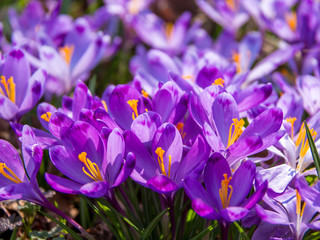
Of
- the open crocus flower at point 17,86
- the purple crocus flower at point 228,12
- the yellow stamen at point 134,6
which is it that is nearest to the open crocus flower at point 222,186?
the open crocus flower at point 17,86

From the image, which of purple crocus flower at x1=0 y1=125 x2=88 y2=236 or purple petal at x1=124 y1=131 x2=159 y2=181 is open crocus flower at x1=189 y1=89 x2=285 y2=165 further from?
purple crocus flower at x1=0 y1=125 x2=88 y2=236

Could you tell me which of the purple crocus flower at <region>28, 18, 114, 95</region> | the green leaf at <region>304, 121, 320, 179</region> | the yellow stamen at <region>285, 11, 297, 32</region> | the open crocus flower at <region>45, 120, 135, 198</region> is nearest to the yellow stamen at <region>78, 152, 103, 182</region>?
the open crocus flower at <region>45, 120, 135, 198</region>

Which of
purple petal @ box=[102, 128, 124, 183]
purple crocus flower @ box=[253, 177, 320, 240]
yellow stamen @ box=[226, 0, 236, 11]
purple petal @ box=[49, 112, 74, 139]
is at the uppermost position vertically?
purple petal @ box=[49, 112, 74, 139]

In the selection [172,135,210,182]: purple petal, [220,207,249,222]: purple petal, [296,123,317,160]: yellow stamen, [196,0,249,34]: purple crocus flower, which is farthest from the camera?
[196,0,249,34]: purple crocus flower

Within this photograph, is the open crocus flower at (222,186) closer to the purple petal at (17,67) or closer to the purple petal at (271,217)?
the purple petal at (271,217)

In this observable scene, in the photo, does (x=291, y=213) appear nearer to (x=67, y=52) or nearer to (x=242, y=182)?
(x=242, y=182)

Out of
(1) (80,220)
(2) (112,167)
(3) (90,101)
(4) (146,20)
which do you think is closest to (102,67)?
(4) (146,20)
